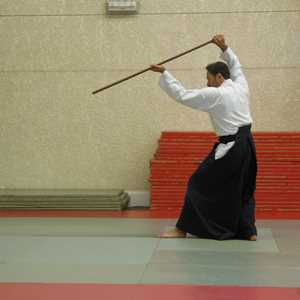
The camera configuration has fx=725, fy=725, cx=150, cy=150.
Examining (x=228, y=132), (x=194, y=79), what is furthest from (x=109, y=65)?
(x=228, y=132)

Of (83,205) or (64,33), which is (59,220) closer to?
(83,205)

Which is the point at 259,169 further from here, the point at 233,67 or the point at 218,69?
the point at 218,69

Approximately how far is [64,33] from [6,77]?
0.90m

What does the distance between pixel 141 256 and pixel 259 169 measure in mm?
3246

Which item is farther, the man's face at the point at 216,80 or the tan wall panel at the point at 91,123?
the tan wall panel at the point at 91,123

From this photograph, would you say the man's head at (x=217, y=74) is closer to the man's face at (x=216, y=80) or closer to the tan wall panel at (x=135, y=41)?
the man's face at (x=216, y=80)

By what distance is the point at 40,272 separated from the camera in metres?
4.61

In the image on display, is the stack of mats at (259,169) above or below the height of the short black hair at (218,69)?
below

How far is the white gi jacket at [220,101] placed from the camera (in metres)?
5.77

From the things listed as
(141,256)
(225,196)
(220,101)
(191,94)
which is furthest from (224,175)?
(141,256)

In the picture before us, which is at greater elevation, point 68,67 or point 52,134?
point 68,67

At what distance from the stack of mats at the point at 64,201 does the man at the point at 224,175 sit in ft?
7.61

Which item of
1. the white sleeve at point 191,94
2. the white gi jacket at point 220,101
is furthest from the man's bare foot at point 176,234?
the white sleeve at point 191,94

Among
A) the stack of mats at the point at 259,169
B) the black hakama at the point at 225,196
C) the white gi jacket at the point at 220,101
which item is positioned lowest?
the stack of mats at the point at 259,169
